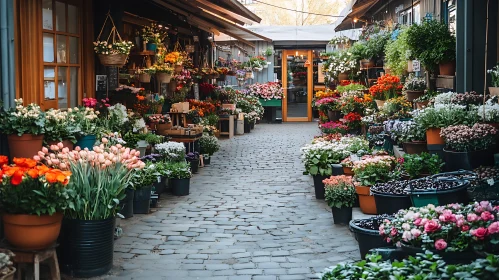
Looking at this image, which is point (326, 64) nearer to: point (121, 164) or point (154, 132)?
point (154, 132)

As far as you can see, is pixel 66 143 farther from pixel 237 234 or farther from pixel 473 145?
pixel 473 145

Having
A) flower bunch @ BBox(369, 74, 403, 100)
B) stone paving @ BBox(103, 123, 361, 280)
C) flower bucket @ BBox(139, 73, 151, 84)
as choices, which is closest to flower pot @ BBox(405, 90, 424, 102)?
flower bunch @ BBox(369, 74, 403, 100)

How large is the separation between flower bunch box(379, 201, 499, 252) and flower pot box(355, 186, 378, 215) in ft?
8.58

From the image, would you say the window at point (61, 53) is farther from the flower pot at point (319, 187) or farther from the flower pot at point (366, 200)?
the flower pot at point (366, 200)

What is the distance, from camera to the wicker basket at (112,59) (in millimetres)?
10195

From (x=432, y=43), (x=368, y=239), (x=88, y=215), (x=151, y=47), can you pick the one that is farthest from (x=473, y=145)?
(x=151, y=47)

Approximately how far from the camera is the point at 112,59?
10.2 meters

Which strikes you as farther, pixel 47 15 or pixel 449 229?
pixel 47 15

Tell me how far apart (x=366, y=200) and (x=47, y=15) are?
476 centimetres

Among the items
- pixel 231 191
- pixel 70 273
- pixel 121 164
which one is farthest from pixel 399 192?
pixel 231 191

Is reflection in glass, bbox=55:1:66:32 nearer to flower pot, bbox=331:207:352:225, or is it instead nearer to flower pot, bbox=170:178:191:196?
flower pot, bbox=170:178:191:196

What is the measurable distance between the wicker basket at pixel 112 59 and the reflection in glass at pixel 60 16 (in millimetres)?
882

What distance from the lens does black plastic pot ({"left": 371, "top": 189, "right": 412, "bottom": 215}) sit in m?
6.96

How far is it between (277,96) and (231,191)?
49.8 feet
